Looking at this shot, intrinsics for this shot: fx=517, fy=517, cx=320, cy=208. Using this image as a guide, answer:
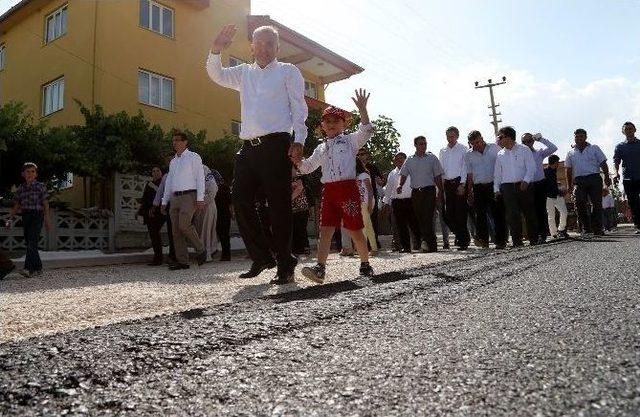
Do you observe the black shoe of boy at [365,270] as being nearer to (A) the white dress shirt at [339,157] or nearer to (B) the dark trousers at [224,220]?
(A) the white dress shirt at [339,157]

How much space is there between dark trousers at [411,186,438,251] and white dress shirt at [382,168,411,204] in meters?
0.43

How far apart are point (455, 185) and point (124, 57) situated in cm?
1091

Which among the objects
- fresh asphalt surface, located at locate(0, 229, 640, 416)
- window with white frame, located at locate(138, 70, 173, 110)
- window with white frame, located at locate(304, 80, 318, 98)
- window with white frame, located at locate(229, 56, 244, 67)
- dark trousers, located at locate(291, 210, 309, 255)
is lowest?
fresh asphalt surface, located at locate(0, 229, 640, 416)

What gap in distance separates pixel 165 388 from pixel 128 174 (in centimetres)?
1012

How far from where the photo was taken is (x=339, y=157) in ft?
13.6

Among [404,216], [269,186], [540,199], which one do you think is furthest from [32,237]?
[540,199]

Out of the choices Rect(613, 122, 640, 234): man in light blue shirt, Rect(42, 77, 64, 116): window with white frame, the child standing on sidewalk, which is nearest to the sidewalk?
the child standing on sidewalk

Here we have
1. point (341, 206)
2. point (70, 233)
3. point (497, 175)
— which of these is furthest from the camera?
point (70, 233)

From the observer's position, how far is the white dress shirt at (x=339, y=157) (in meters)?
4.14

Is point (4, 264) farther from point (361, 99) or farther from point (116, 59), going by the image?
point (116, 59)

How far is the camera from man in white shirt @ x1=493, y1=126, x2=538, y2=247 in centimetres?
720

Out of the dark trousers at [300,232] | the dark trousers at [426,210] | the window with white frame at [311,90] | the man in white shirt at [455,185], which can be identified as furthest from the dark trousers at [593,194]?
the window with white frame at [311,90]

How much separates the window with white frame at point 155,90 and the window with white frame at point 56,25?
2831mm

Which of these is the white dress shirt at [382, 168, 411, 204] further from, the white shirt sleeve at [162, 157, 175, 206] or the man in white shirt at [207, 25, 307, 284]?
the man in white shirt at [207, 25, 307, 284]
